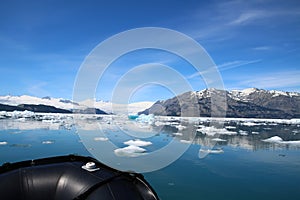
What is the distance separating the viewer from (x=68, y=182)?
1904 mm

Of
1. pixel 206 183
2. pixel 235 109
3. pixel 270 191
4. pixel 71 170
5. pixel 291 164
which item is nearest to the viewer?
pixel 71 170

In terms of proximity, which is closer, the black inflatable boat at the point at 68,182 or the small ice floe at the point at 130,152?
the black inflatable boat at the point at 68,182

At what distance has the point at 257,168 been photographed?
8.13 meters

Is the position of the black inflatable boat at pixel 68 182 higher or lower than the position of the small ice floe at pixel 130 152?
higher

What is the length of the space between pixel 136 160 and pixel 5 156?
14.0 ft

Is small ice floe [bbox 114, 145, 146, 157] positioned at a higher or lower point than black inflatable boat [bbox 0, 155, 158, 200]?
lower

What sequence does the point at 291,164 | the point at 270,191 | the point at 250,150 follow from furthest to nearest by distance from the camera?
the point at 250,150, the point at 291,164, the point at 270,191

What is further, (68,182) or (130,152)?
(130,152)

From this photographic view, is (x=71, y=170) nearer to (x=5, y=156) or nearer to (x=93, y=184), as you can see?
(x=93, y=184)

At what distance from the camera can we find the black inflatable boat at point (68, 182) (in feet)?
5.49

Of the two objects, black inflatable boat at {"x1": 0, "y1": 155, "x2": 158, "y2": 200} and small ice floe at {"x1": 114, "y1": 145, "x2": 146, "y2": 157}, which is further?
small ice floe at {"x1": 114, "y1": 145, "x2": 146, "y2": 157}

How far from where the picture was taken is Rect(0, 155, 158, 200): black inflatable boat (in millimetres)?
1672

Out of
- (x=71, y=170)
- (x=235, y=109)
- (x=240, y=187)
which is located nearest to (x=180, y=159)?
(x=240, y=187)

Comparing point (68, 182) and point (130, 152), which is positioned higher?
point (68, 182)
